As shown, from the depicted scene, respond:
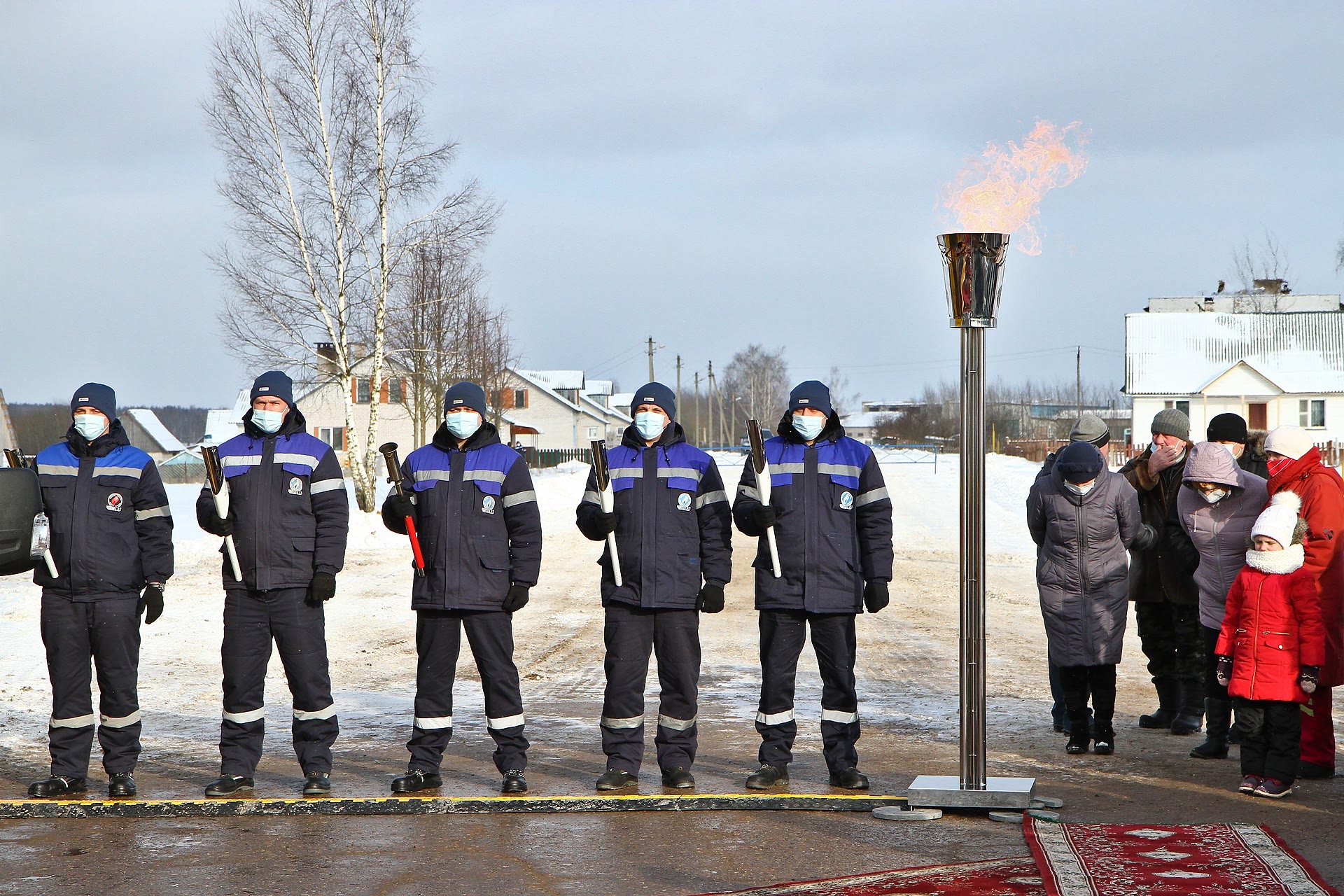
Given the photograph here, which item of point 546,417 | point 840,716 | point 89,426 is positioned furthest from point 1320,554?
point 546,417

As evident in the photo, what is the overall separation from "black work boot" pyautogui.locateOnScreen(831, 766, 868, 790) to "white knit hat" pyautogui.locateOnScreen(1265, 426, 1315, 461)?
275 cm

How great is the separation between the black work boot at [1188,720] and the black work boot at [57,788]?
20.2 feet

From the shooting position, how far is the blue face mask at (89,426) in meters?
6.69

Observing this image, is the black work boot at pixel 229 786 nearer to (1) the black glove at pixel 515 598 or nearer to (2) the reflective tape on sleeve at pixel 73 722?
(2) the reflective tape on sleeve at pixel 73 722

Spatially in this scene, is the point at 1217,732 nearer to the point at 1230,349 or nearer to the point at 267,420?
the point at 267,420

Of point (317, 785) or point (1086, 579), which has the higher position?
point (1086, 579)

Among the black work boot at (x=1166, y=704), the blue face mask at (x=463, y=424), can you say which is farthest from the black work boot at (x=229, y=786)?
the black work boot at (x=1166, y=704)

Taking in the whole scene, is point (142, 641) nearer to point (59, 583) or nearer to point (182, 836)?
point (59, 583)

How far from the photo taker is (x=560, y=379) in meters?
77.4

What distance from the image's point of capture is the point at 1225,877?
4789 mm

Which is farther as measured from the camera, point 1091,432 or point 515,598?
point 1091,432

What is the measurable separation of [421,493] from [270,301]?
1870 centimetres

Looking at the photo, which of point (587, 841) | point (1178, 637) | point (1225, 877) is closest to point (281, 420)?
point (587, 841)

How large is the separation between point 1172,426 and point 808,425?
268cm
